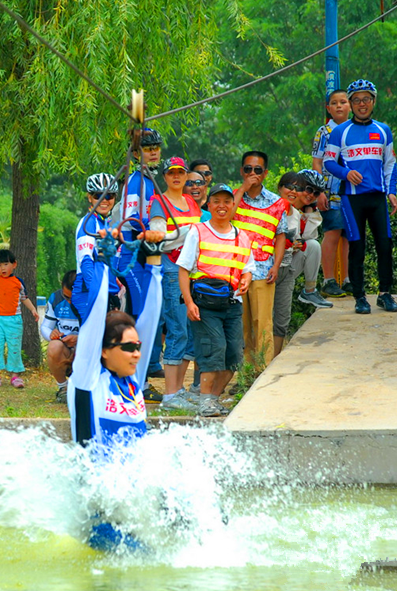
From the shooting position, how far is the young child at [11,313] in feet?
30.7

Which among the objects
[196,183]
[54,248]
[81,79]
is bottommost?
[54,248]

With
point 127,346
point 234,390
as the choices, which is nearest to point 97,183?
point 234,390

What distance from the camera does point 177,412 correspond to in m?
7.27

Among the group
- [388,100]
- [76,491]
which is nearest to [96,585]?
[76,491]

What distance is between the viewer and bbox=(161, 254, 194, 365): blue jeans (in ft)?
24.9

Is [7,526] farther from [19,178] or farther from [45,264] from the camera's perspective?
[45,264]

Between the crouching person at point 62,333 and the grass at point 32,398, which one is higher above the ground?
the crouching person at point 62,333

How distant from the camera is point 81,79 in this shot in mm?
9148

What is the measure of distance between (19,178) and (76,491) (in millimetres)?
6294

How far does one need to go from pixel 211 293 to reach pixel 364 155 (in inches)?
97.2

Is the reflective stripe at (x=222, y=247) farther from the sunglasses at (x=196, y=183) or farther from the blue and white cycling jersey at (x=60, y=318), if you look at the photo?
the blue and white cycling jersey at (x=60, y=318)

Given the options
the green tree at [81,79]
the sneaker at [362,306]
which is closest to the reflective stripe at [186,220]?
the green tree at [81,79]

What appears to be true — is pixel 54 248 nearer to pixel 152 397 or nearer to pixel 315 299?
pixel 315 299

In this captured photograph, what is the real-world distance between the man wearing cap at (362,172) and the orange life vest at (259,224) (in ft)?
3.22
